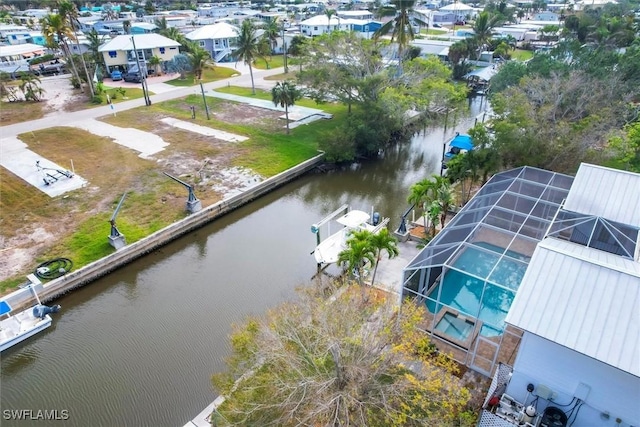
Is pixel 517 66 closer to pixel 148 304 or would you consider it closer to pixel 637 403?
pixel 637 403

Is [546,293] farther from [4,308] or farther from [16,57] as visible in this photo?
[16,57]

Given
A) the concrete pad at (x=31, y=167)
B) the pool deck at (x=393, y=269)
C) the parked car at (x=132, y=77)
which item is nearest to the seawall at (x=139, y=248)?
the concrete pad at (x=31, y=167)

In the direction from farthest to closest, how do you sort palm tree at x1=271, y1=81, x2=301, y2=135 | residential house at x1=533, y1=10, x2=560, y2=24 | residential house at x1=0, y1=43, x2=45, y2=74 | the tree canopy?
residential house at x1=533, y1=10, x2=560, y2=24 → residential house at x1=0, y1=43, x2=45, y2=74 → palm tree at x1=271, y1=81, x2=301, y2=135 → the tree canopy

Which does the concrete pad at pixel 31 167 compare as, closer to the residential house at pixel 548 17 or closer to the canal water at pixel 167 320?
the canal water at pixel 167 320

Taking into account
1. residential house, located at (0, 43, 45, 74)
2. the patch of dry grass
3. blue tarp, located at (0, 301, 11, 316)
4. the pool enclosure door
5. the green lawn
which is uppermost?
residential house, located at (0, 43, 45, 74)

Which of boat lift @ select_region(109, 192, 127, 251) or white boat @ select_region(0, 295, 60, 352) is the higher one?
boat lift @ select_region(109, 192, 127, 251)

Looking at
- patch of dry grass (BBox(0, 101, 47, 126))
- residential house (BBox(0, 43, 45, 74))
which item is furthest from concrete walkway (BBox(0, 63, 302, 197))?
residential house (BBox(0, 43, 45, 74))

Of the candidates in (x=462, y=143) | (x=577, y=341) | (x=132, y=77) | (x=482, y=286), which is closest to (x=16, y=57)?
(x=132, y=77)

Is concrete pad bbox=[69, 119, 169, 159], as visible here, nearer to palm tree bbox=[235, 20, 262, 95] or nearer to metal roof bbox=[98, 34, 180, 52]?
palm tree bbox=[235, 20, 262, 95]
